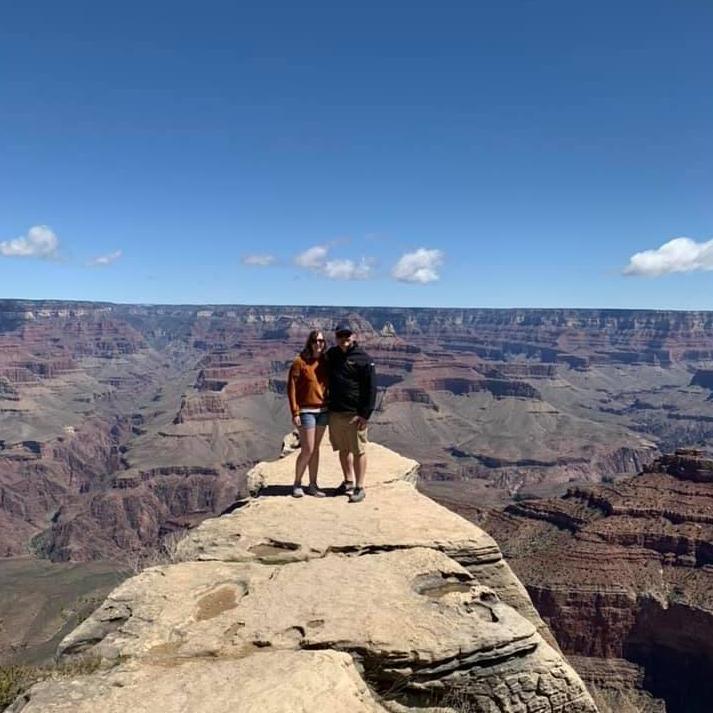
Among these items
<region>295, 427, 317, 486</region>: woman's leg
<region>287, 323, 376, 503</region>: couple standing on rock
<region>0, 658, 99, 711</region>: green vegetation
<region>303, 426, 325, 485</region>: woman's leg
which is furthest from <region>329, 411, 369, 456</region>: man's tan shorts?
<region>0, 658, 99, 711</region>: green vegetation

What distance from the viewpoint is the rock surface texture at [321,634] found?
5.95 m

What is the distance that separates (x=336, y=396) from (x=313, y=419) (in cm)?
65

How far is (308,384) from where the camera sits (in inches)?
467

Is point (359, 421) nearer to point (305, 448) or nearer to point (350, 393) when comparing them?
point (350, 393)

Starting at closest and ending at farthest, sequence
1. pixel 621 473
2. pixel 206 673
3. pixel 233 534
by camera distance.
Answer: pixel 206 673 < pixel 233 534 < pixel 621 473

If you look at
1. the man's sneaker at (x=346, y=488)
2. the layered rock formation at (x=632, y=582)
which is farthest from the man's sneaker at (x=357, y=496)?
the layered rock formation at (x=632, y=582)

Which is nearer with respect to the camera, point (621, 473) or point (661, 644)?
point (661, 644)

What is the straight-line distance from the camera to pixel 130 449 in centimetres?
16538

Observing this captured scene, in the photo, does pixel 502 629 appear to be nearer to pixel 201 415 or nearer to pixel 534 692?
A: pixel 534 692

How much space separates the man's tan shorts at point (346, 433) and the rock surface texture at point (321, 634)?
1847 millimetres

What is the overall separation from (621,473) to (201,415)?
4367 inches

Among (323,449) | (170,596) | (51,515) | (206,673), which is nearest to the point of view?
(206,673)

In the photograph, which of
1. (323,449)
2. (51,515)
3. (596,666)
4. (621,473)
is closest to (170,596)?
(323,449)

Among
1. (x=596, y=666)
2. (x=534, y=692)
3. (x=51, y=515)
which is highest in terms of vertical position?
(x=534, y=692)
